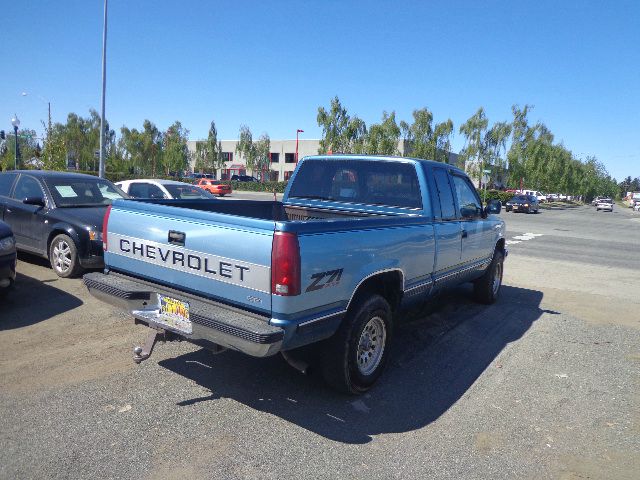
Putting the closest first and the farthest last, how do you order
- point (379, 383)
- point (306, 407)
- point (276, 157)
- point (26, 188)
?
point (306, 407) → point (379, 383) → point (26, 188) → point (276, 157)

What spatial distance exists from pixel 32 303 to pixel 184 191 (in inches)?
240

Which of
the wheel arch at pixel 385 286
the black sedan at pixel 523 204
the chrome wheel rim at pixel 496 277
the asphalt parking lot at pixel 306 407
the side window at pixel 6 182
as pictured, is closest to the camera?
the asphalt parking lot at pixel 306 407

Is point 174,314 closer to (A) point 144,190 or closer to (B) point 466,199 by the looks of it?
(B) point 466,199

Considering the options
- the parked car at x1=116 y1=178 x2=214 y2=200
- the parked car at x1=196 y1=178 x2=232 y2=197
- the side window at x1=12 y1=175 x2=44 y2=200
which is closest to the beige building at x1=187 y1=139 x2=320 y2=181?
the parked car at x1=196 y1=178 x2=232 y2=197

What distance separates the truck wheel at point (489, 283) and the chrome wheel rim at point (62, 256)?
597 cm

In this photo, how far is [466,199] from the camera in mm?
5902

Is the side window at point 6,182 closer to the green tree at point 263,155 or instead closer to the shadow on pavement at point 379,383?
the shadow on pavement at point 379,383

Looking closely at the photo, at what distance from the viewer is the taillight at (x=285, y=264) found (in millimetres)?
3045

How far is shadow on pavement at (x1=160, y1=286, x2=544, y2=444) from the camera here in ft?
11.8

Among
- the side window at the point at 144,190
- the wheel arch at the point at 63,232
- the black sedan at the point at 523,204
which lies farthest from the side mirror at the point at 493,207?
the black sedan at the point at 523,204

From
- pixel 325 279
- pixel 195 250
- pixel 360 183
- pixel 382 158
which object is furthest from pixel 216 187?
pixel 325 279

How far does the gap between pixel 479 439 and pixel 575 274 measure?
28.2 feet

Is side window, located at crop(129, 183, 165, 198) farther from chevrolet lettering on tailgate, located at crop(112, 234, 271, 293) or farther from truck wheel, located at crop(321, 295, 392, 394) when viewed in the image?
truck wheel, located at crop(321, 295, 392, 394)

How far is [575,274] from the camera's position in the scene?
10.7m
